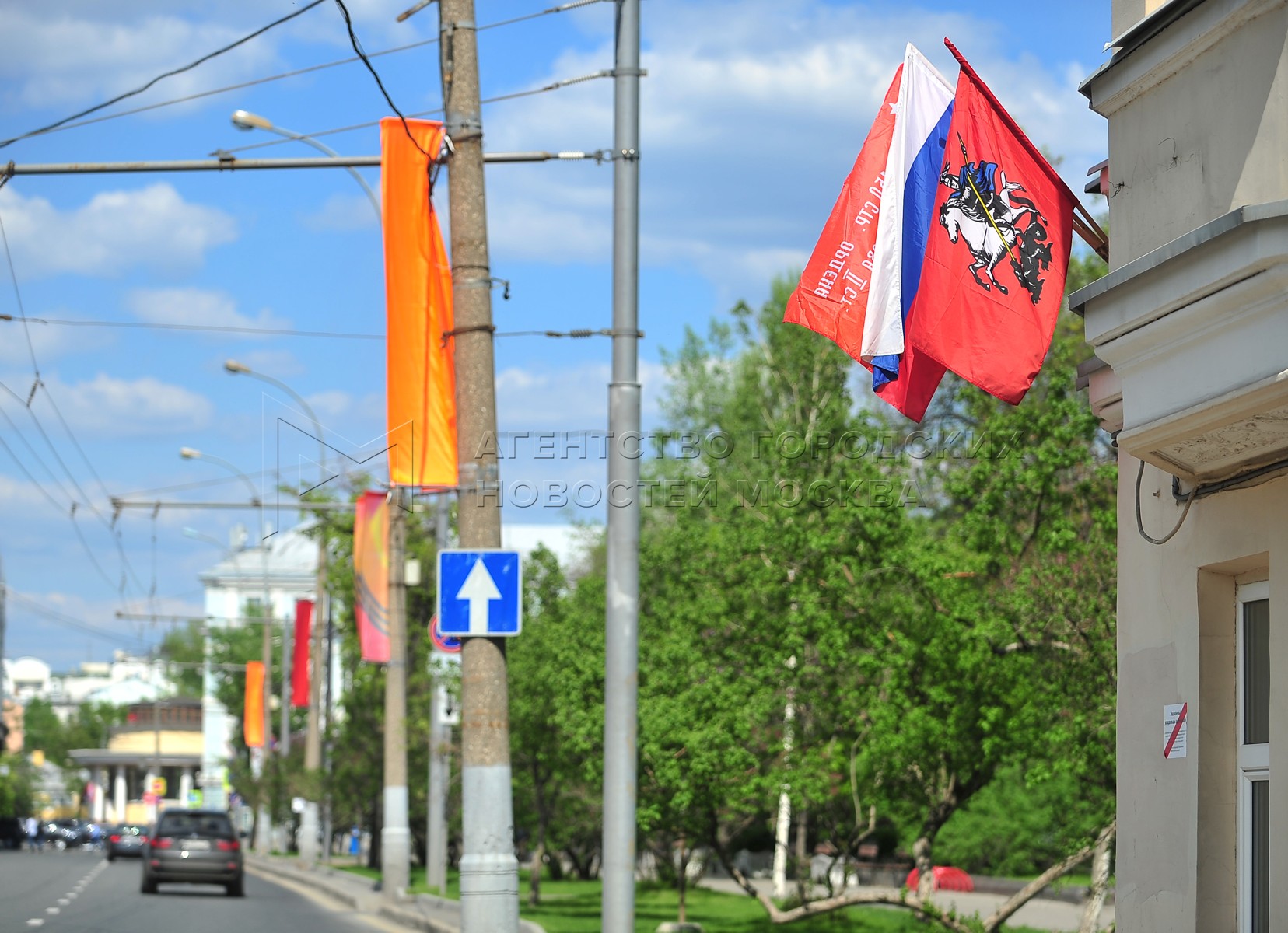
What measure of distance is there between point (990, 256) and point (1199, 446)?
179 cm

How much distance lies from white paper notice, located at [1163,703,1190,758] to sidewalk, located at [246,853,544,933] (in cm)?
903

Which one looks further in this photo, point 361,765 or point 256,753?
point 256,753

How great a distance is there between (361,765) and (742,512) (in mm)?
22774

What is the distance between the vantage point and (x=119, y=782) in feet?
434

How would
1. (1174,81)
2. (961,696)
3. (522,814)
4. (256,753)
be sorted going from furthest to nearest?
(256,753)
(522,814)
(961,696)
(1174,81)

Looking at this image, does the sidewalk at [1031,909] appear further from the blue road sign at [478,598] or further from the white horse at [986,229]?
the white horse at [986,229]

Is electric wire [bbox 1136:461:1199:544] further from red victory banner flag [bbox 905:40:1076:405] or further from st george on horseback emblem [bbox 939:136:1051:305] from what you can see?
st george on horseback emblem [bbox 939:136:1051:305]

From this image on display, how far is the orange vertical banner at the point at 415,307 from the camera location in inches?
484

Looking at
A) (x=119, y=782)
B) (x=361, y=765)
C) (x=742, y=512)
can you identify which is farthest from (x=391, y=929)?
(x=119, y=782)

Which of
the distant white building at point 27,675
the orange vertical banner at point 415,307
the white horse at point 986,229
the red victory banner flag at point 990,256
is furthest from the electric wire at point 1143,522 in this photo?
the distant white building at point 27,675

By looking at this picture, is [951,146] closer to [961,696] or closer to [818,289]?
[818,289]

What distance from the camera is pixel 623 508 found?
1150 centimetres

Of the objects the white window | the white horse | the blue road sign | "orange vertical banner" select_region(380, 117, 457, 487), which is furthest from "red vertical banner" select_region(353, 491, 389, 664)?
the white window

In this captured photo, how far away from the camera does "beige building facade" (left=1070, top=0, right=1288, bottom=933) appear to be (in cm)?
649
